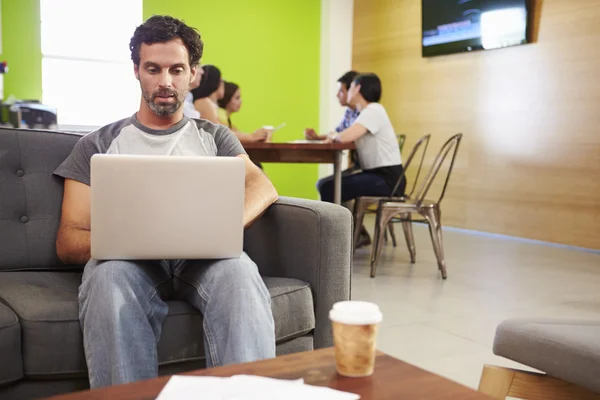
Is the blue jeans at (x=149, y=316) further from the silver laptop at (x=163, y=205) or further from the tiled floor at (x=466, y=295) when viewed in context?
the tiled floor at (x=466, y=295)

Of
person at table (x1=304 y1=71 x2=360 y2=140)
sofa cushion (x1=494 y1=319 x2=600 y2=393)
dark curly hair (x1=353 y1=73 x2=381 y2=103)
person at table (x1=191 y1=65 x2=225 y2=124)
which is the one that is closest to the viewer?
sofa cushion (x1=494 y1=319 x2=600 y2=393)

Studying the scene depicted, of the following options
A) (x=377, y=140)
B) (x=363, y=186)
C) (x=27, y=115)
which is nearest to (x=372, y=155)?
(x=377, y=140)

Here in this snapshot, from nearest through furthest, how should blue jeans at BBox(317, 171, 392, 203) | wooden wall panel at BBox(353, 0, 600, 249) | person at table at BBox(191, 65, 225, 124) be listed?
blue jeans at BBox(317, 171, 392, 203) < person at table at BBox(191, 65, 225, 124) < wooden wall panel at BBox(353, 0, 600, 249)

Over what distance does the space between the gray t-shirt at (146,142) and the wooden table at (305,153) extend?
175cm

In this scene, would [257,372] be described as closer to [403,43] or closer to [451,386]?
[451,386]

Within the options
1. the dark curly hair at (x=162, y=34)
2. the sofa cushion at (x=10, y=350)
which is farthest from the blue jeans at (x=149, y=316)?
the dark curly hair at (x=162, y=34)

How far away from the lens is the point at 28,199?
1.88 m

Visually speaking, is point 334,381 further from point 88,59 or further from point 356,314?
point 88,59

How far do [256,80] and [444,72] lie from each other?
1.95m

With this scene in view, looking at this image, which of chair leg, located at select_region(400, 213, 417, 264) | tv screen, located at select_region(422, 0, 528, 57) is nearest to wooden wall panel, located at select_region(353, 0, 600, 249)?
tv screen, located at select_region(422, 0, 528, 57)

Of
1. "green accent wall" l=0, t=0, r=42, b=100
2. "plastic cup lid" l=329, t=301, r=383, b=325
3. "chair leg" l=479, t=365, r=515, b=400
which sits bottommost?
"chair leg" l=479, t=365, r=515, b=400

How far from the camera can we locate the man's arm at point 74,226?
5.59 ft

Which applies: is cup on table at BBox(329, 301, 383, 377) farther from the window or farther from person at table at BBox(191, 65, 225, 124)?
the window

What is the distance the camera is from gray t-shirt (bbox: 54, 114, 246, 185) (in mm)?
1821
